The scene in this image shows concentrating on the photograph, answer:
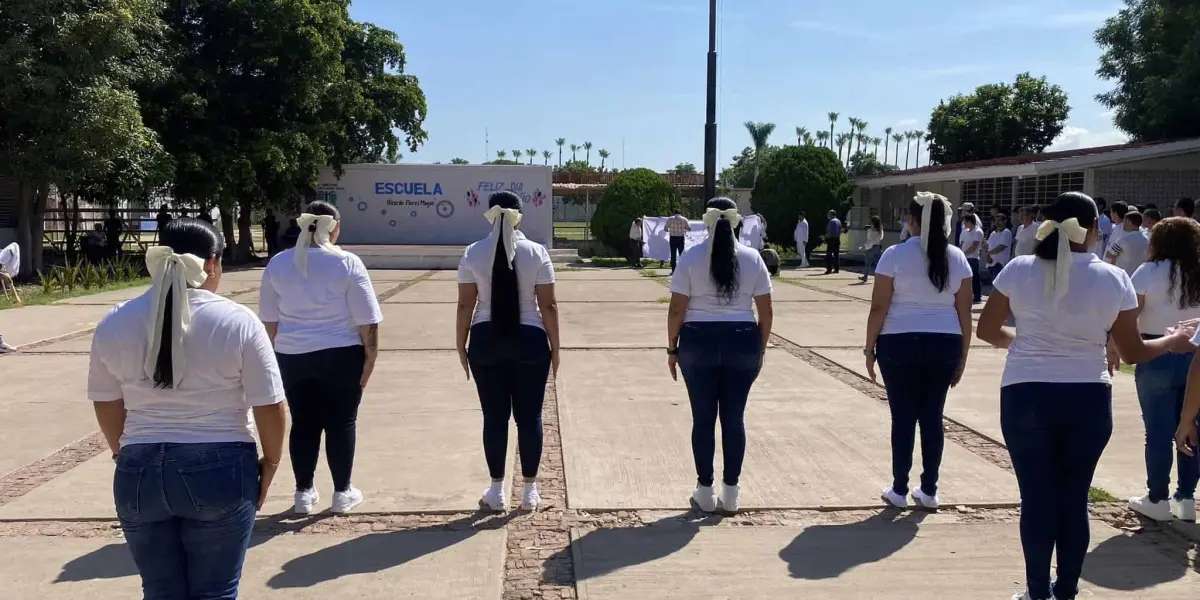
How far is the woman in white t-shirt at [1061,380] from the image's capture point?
3.38m

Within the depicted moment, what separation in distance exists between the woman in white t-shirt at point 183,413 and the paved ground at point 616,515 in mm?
1187

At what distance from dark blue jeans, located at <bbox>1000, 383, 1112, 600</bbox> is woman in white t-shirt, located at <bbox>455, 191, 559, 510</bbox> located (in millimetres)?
2198

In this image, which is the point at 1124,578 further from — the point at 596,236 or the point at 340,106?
the point at 340,106

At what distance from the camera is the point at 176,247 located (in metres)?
2.73

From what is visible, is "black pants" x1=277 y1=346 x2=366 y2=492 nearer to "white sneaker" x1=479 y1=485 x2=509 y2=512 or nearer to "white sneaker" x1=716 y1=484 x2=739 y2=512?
"white sneaker" x1=479 y1=485 x2=509 y2=512

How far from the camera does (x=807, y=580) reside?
394 cm

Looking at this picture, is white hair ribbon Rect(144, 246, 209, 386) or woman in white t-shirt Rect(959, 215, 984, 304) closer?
white hair ribbon Rect(144, 246, 209, 386)

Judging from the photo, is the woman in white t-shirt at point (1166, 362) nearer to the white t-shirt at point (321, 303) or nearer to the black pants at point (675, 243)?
the white t-shirt at point (321, 303)

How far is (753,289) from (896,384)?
911 millimetres

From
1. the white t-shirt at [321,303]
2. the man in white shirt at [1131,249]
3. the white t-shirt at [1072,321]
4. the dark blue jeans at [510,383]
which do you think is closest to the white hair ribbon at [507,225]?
the dark blue jeans at [510,383]

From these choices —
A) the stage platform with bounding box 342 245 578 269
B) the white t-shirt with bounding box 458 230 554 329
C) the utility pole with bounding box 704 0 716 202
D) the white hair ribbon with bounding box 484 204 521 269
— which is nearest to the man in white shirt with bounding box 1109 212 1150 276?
the white t-shirt with bounding box 458 230 554 329

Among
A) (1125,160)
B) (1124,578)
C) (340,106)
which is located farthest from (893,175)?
(1124,578)

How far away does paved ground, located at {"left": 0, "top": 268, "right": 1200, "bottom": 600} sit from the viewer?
3924 millimetres

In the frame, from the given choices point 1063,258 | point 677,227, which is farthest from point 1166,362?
point 677,227
